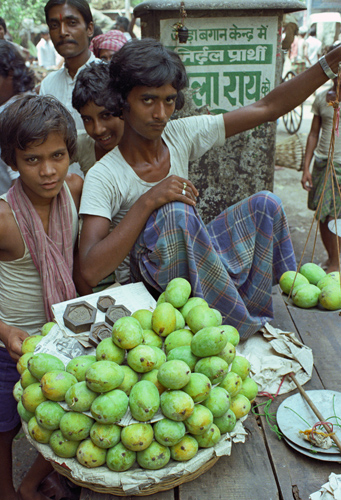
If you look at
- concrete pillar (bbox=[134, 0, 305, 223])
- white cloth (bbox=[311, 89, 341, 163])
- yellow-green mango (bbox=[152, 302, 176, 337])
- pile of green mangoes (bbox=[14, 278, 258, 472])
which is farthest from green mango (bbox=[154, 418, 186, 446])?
white cloth (bbox=[311, 89, 341, 163])

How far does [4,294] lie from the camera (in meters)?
1.82

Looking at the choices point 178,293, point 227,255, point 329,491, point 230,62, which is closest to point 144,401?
point 178,293

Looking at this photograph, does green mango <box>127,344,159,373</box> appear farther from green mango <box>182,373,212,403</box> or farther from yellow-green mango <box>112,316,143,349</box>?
green mango <box>182,373,212,403</box>

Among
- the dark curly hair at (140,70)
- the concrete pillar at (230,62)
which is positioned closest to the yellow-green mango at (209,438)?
the dark curly hair at (140,70)

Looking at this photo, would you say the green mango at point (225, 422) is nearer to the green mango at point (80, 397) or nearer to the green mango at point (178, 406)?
the green mango at point (178, 406)

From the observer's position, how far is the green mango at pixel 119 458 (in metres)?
1.20

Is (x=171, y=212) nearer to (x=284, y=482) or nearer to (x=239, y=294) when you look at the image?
(x=239, y=294)

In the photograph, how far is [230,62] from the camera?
303 cm

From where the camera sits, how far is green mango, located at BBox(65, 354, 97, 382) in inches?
53.0

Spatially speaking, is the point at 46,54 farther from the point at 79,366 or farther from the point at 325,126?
the point at 79,366

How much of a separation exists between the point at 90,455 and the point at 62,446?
95 mm

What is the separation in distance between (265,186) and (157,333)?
6.94 feet

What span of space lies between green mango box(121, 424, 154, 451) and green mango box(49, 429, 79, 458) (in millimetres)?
158

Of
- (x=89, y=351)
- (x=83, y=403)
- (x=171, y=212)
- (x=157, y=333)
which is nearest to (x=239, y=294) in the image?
(x=171, y=212)
